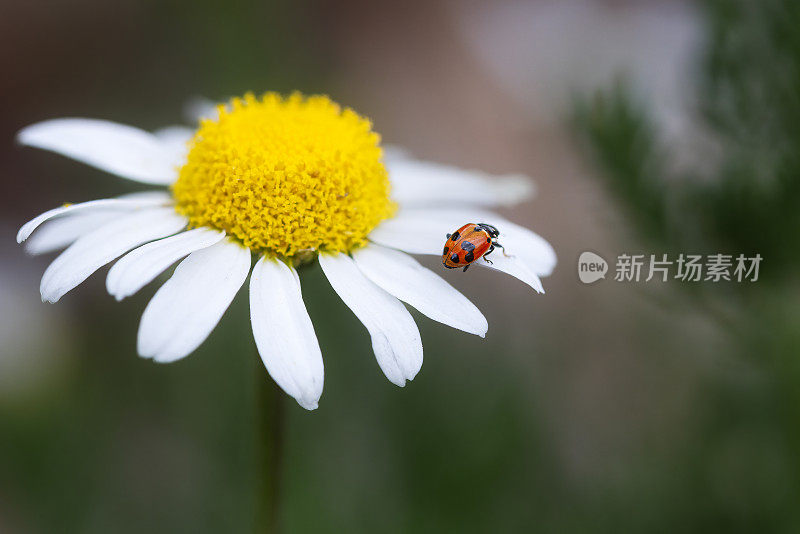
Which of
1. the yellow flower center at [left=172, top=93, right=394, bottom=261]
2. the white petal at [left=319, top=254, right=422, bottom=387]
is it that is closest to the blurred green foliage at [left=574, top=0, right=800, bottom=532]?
the yellow flower center at [left=172, top=93, right=394, bottom=261]

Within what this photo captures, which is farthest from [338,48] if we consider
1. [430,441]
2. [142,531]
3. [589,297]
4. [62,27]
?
[142,531]

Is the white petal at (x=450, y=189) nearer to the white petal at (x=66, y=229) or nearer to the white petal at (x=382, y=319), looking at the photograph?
the white petal at (x=382, y=319)

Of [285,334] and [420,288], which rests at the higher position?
[420,288]

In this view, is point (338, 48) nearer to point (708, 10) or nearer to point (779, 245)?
point (708, 10)

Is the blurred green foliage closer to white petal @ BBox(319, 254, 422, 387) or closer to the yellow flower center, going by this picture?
the yellow flower center

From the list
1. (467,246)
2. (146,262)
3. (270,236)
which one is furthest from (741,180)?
(146,262)

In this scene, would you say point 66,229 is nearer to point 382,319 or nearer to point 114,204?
point 114,204
